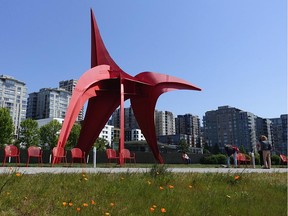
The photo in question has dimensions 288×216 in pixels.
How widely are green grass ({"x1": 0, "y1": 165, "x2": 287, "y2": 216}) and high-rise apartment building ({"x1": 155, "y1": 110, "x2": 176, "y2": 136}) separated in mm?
155517

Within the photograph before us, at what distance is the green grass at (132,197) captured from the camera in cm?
404

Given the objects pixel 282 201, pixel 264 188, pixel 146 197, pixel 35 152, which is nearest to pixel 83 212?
pixel 146 197

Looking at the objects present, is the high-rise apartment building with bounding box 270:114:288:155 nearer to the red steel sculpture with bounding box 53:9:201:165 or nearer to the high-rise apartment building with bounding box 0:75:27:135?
the high-rise apartment building with bounding box 0:75:27:135

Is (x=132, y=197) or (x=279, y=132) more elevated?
(x=279, y=132)

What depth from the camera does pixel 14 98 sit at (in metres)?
116

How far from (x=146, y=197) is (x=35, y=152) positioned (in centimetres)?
969

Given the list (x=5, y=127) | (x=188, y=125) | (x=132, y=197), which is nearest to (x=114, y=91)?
(x=132, y=197)

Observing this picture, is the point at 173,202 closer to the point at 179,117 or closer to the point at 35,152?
the point at 35,152

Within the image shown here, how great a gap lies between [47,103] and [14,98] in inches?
759

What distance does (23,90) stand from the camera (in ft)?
397

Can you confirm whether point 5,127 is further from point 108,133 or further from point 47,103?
point 47,103

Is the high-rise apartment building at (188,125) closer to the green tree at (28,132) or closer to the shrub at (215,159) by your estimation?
the green tree at (28,132)

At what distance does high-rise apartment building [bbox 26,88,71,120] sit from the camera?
13350 centimetres

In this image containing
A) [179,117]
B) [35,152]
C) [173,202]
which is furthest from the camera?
[179,117]
